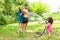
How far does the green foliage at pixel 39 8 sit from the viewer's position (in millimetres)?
19422

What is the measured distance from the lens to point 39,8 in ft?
64.1

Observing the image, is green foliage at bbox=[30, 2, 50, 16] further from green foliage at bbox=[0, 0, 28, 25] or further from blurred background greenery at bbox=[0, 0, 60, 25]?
green foliage at bbox=[0, 0, 28, 25]

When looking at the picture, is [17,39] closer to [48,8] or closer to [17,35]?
[17,35]

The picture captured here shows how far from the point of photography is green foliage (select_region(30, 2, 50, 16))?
19.4 metres

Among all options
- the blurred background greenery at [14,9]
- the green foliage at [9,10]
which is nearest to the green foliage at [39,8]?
the blurred background greenery at [14,9]

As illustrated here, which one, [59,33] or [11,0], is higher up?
[11,0]

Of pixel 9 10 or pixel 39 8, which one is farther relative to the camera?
pixel 39 8

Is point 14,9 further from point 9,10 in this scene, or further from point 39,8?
point 39,8

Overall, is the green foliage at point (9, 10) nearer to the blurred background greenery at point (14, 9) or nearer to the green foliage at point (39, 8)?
the blurred background greenery at point (14, 9)

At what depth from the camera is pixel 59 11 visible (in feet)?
66.8

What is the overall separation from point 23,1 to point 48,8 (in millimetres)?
1947

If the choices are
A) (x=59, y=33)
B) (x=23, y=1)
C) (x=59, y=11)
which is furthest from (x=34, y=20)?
(x=59, y=33)

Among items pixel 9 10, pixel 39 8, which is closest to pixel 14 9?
pixel 9 10

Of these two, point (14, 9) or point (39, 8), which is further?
point (39, 8)
